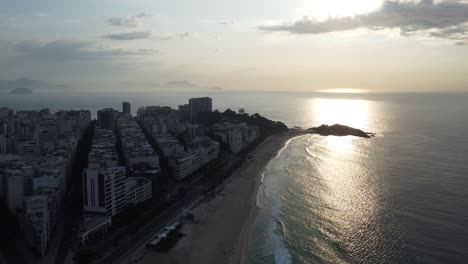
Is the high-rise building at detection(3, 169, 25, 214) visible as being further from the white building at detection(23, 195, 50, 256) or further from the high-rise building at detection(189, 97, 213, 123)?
the high-rise building at detection(189, 97, 213, 123)

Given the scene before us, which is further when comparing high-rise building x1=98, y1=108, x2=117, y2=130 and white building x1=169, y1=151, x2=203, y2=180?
high-rise building x1=98, y1=108, x2=117, y2=130

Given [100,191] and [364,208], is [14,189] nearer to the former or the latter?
[100,191]

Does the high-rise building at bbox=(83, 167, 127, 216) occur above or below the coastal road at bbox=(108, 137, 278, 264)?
above

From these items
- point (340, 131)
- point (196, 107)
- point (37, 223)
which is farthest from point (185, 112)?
point (37, 223)

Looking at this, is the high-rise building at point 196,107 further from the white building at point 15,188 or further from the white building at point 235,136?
the white building at point 15,188

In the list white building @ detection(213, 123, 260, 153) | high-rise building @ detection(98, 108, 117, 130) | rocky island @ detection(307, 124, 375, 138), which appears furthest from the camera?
rocky island @ detection(307, 124, 375, 138)

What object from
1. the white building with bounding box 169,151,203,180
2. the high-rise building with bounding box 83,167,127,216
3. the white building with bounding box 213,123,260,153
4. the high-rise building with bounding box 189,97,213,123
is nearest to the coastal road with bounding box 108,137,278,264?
the high-rise building with bounding box 83,167,127,216

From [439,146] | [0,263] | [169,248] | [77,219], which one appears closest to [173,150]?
[77,219]

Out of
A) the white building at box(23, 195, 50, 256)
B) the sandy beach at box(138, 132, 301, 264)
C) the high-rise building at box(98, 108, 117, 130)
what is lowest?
the sandy beach at box(138, 132, 301, 264)
